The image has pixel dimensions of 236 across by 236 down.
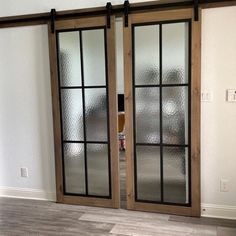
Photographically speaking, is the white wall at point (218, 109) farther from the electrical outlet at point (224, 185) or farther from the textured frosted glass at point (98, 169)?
the textured frosted glass at point (98, 169)

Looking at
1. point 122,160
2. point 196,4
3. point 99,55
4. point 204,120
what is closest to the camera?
point 196,4

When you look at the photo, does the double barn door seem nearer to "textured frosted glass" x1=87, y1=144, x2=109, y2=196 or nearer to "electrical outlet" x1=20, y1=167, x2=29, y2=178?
"textured frosted glass" x1=87, y1=144, x2=109, y2=196

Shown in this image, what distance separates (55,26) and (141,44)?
1.00m

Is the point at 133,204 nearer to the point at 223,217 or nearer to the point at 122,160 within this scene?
the point at 223,217

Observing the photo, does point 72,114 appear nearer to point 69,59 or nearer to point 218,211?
point 69,59

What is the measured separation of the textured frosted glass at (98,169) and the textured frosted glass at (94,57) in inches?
29.6

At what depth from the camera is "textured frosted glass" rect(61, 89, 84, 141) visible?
3.44m

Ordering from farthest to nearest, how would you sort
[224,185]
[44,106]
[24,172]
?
[24,172] → [44,106] → [224,185]

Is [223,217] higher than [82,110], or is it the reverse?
[82,110]

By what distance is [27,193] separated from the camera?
3787 mm

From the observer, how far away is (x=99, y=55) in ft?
10.8

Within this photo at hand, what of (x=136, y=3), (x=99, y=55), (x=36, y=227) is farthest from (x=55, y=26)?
(x=36, y=227)

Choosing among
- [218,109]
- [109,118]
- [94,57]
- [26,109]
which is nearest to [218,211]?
[218,109]

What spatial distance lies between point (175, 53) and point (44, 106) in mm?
1644
